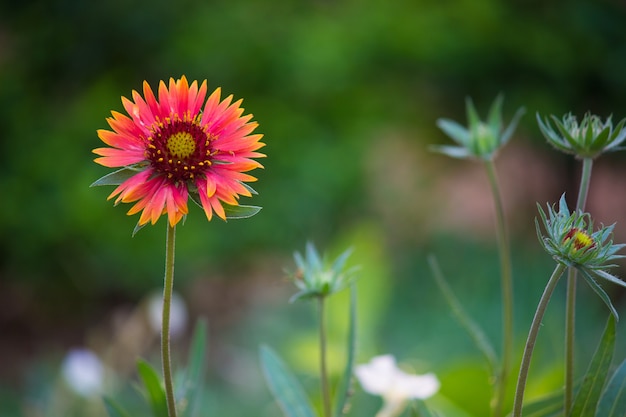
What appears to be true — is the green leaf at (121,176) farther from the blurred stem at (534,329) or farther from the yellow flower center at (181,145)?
the blurred stem at (534,329)

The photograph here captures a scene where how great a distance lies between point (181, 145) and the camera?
322 mm

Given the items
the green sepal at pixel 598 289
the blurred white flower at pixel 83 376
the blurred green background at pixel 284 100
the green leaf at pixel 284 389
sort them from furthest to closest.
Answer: the blurred green background at pixel 284 100 < the blurred white flower at pixel 83 376 < the green leaf at pixel 284 389 < the green sepal at pixel 598 289

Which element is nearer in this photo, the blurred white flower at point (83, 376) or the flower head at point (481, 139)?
the flower head at point (481, 139)

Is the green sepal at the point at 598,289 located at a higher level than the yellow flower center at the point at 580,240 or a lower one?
lower

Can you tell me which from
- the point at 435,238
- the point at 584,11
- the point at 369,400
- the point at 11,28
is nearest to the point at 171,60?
the point at 11,28

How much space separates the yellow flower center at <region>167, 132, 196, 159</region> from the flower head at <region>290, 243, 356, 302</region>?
0.08 metres

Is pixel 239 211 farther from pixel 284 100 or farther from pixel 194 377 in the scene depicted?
pixel 284 100

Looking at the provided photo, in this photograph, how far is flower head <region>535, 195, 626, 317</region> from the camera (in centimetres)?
29

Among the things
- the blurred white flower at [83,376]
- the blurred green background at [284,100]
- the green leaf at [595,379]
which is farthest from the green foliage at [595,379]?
the blurred green background at [284,100]

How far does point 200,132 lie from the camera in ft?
1.09

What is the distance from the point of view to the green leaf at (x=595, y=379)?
13.0 inches

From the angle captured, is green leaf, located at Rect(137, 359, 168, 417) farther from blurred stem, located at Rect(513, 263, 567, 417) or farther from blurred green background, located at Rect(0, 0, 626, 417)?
blurred green background, located at Rect(0, 0, 626, 417)

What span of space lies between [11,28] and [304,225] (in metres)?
0.75

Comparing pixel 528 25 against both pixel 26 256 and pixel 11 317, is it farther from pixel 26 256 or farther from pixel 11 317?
pixel 11 317
